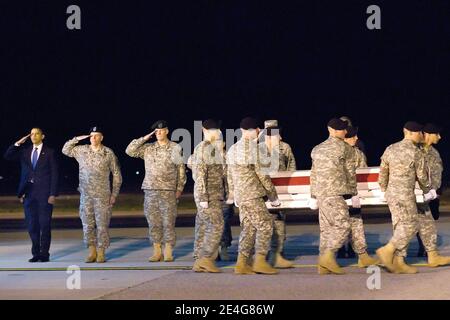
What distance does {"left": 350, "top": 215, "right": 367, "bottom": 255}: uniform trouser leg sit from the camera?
568 inches

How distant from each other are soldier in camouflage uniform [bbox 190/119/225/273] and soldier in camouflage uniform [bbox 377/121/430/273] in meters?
1.94

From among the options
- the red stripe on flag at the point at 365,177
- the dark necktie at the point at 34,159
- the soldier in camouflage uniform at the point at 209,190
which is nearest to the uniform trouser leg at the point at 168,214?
the soldier in camouflage uniform at the point at 209,190

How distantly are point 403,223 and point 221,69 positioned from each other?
184ft

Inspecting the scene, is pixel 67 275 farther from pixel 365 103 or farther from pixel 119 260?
pixel 365 103

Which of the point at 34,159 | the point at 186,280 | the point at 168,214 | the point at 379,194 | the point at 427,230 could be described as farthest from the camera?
the point at 34,159

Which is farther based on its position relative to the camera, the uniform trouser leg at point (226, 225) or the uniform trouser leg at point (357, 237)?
the uniform trouser leg at point (226, 225)

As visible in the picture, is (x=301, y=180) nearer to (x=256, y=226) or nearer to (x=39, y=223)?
(x=256, y=226)

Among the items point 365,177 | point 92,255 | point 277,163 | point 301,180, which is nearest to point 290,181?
point 301,180

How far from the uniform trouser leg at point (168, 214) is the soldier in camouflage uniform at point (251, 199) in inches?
82.4

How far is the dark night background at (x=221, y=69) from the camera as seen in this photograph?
6506cm

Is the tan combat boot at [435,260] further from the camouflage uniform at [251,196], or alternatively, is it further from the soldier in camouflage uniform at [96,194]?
the soldier in camouflage uniform at [96,194]

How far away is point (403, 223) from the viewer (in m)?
13.7

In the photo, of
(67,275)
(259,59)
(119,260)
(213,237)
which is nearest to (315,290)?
(213,237)

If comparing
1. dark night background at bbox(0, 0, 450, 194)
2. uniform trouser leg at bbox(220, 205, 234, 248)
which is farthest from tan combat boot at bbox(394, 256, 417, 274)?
dark night background at bbox(0, 0, 450, 194)
